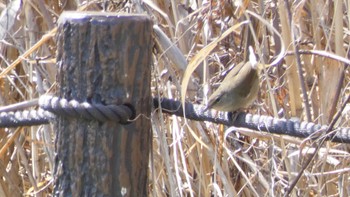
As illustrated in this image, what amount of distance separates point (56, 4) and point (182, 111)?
0.77 meters

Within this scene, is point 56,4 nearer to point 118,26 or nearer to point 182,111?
point 182,111

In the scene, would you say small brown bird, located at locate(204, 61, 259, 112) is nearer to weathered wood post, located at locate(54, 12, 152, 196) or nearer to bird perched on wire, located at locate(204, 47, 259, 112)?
bird perched on wire, located at locate(204, 47, 259, 112)

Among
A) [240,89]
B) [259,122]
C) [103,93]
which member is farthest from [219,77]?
[103,93]

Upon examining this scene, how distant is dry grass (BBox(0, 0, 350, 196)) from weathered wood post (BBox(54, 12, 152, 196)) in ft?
0.63

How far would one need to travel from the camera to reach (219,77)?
1521mm

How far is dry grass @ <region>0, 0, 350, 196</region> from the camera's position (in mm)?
1312

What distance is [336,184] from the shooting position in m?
1.50

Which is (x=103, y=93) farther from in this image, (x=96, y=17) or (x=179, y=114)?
(x=179, y=114)

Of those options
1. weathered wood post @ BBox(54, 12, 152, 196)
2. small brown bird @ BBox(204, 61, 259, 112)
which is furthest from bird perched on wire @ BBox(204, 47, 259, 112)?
weathered wood post @ BBox(54, 12, 152, 196)

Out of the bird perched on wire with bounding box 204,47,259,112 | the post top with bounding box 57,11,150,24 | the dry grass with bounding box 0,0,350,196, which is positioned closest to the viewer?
the post top with bounding box 57,11,150,24

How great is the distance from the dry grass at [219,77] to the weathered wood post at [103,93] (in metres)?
0.19

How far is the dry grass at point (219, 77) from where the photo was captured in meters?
1.31

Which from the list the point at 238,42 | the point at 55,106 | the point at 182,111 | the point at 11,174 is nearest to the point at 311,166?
the point at 238,42

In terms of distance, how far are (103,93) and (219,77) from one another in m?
0.60
